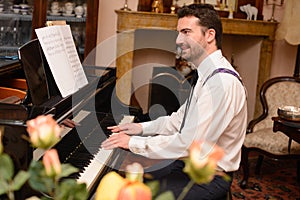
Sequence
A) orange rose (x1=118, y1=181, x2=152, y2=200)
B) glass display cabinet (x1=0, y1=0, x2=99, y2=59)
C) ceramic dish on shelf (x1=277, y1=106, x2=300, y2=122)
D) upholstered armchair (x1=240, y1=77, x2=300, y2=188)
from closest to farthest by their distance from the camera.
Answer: orange rose (x1=118, y1=181, x2=152, y2=200) → ceramic dish on shelf (x1=277, y1=106, x2=300, y2=122) → upholstered armchair (x1=240, y1=77, x2=300, y2=188) → glass display cabinet (x1=0, y1=0, x2=99, y2=59)

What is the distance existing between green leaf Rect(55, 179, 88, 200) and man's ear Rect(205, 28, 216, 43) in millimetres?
1472

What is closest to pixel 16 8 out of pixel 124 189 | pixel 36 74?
pixel 36 74

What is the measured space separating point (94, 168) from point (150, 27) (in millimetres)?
2924

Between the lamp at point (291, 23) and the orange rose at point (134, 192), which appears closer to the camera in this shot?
the orange rose at point (134, 192)

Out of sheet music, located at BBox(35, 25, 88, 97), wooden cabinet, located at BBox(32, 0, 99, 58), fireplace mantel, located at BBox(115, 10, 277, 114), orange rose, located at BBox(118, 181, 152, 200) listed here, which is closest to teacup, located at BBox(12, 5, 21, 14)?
wooden cabinet, located at BBox(32, 0, 99, 58)

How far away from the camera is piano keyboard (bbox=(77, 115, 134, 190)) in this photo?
1741 millimetres

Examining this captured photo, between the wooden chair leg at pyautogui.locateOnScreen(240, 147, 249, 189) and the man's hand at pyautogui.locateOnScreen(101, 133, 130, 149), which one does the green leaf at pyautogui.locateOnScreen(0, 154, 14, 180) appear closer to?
the man's hand at pyautogui.locateOnScreen(101, 133, 130, 149)

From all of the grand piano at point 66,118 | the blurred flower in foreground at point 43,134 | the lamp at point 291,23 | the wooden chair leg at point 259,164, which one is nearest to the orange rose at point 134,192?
the blurred flower in foreground at point 43,134

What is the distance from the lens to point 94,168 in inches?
73.9

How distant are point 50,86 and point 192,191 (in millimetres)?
824

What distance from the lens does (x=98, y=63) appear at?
4875 millimetres

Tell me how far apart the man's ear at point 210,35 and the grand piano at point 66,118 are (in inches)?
26.2

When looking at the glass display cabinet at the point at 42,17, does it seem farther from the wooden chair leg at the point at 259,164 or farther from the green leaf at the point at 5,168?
the green leaf at the point at 5,168

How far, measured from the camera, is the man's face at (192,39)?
2051 mm
